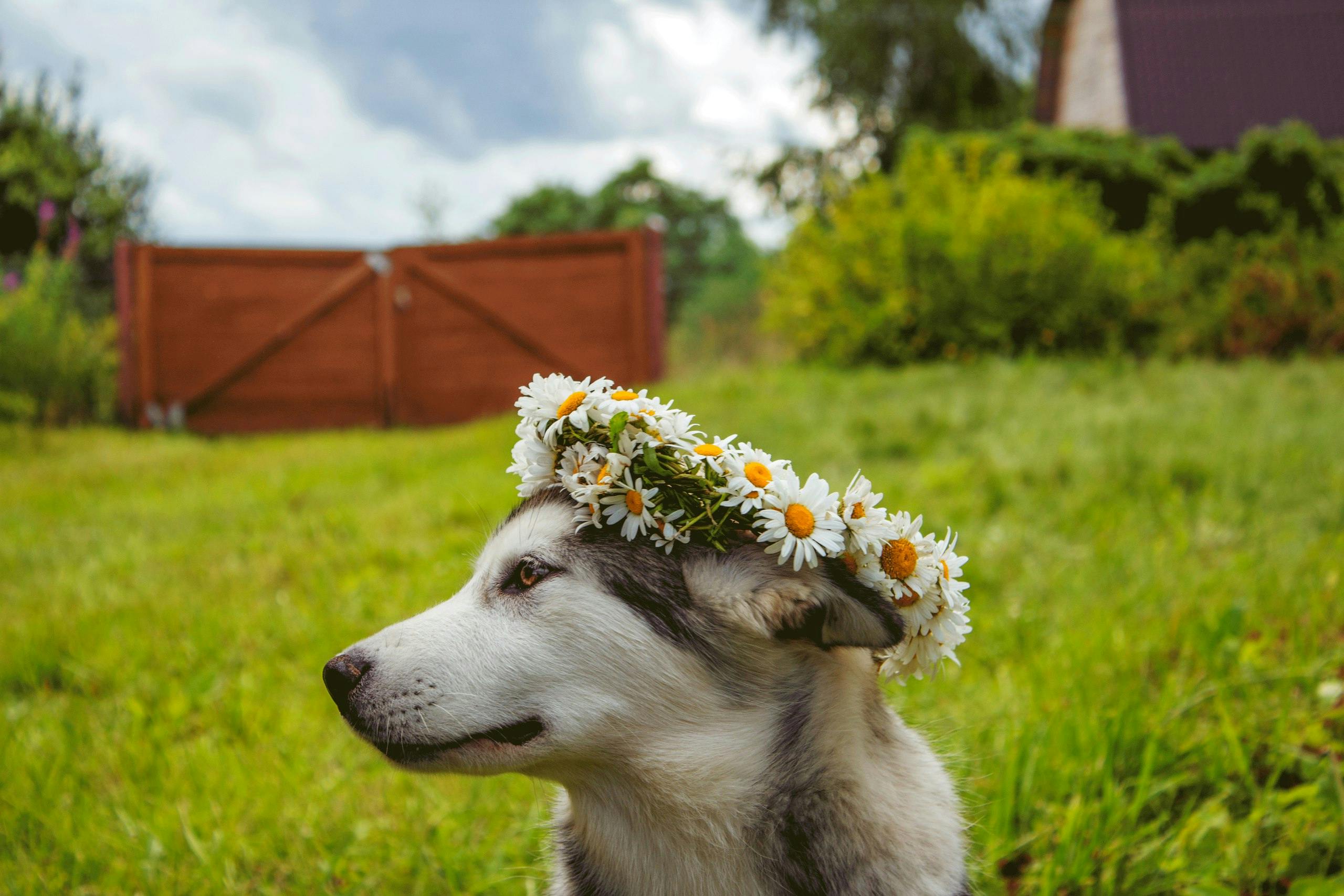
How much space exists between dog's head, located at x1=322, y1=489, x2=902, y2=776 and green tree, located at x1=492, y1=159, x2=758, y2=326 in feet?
99.8

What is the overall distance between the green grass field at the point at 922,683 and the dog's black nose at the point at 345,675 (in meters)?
0.85

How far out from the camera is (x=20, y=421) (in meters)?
9.34

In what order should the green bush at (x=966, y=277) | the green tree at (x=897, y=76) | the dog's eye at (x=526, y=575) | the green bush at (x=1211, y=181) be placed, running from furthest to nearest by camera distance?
the green tree at (x=897, y=76) → the green bush at (x=1211, y=181) → the green bush at (x=966, y=277) → the dog's eye at (x=526, y=575)

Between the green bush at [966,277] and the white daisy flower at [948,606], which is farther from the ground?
the green bush at [966,277]

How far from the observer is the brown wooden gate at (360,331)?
11.1m

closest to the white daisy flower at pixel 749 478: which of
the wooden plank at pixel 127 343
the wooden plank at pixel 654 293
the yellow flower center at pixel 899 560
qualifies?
the yellow flower center at pixel 899 560

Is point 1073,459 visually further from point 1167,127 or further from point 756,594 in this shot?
point 1167,127

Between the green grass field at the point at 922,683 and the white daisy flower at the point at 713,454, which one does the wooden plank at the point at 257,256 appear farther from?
the white daisy flower at the point at 713,454

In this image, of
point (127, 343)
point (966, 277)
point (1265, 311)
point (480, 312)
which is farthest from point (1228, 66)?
point (127, 343)

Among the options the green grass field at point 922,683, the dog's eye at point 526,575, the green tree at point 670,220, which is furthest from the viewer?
the green tree at point 670,220

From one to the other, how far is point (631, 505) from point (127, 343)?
1177 centimetres

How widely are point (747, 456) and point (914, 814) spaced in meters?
0.66

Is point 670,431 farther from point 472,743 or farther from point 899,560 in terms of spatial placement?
point 472,743

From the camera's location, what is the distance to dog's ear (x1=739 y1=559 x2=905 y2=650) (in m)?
1.37
